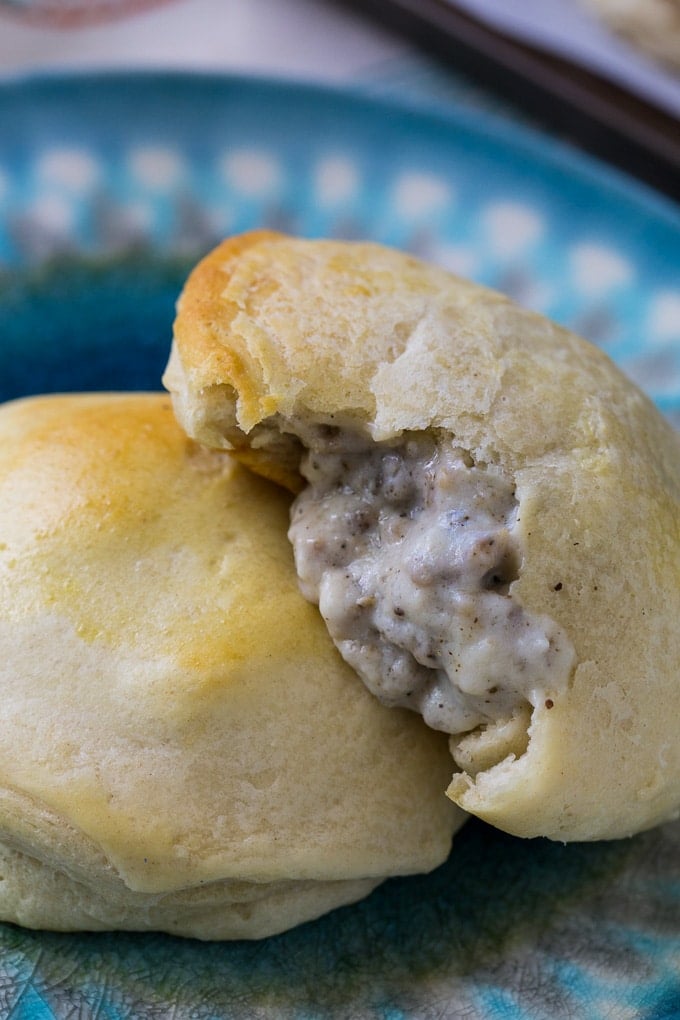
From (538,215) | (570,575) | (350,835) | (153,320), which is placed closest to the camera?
(570,575)

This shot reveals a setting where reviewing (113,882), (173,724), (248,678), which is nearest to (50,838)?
(113,882)

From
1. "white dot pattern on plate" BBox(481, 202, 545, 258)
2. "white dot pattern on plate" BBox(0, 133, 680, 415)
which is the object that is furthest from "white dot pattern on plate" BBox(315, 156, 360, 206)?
"white dot pattern on plate" BBox(481, 202, 545, 258)

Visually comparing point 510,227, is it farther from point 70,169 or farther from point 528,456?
point 528,456

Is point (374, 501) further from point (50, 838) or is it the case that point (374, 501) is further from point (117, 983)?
point (117, 983)

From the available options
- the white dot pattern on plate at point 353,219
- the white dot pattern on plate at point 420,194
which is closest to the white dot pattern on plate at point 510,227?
the white dot pattern on plate at point 353,219

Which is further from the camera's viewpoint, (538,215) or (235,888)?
(538,215)

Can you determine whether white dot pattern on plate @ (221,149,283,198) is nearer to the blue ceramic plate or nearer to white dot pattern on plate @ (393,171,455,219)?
the blue ceramic plate

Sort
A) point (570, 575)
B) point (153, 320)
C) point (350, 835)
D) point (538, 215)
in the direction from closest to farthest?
point (570, 575) → point (350, 835) → point (153, 320) → point (538, 215)
